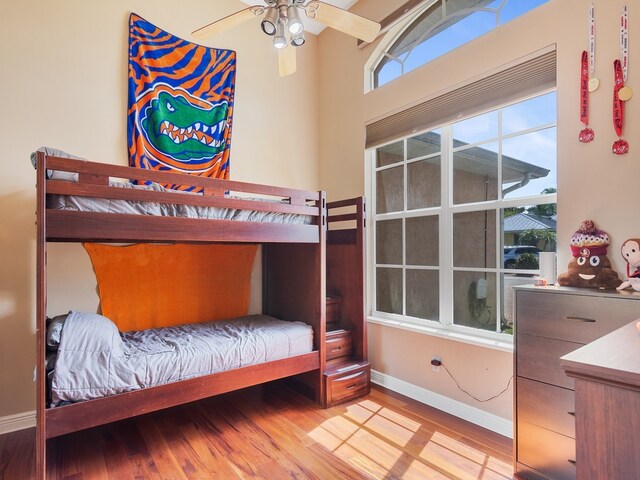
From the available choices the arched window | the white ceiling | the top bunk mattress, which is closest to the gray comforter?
the top bunk mattress

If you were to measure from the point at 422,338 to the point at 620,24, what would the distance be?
2093 mm

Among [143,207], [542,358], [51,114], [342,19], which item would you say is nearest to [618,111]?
[542,358]

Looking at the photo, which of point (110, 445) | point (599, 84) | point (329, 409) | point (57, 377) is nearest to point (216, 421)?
point (110, 445)

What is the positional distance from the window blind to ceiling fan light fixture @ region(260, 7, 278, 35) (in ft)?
4.20

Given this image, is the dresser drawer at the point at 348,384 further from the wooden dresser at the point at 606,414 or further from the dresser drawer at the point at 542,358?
the wooden dresser at the point at 606,414

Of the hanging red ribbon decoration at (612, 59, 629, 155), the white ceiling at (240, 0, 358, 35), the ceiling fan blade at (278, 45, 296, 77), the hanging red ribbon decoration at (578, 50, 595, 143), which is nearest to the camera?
the hanging red ribbon decoration at (612, 59, 629, 155)

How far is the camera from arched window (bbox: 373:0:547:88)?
223 cm

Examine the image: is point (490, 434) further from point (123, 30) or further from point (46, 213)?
point (123, 30)

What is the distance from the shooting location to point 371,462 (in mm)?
1833

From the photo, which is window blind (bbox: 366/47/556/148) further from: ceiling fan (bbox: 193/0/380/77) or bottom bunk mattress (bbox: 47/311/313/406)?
bottom bunk mattress (bbox: 47/311/313/406)

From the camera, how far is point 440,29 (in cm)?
262

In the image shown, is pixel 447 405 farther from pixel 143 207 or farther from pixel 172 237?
pixel 143 207

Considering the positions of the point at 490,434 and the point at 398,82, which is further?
the point at 398,82

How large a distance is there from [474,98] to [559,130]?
22.4 inches
